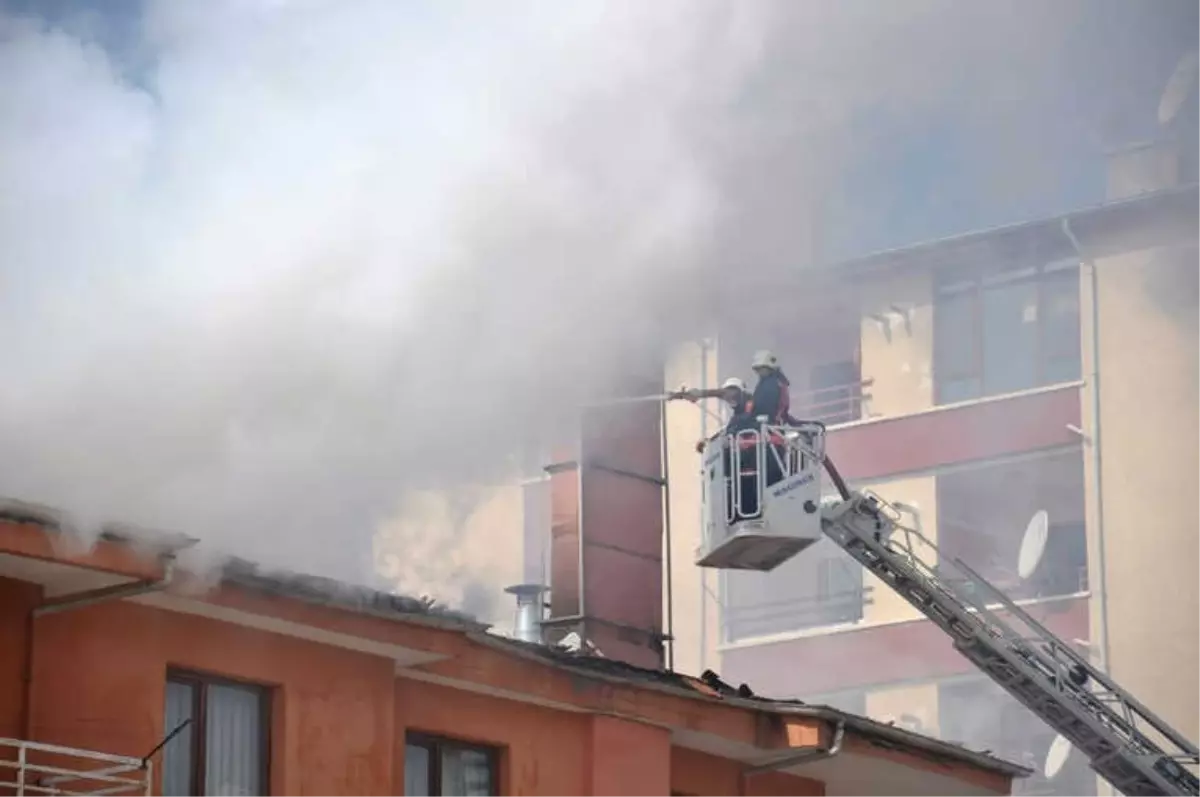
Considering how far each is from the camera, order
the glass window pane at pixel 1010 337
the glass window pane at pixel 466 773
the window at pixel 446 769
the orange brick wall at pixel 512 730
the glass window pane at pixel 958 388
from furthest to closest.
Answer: the glass window pane at pixel 958 388, the glass window pane at pixel 1010 337, the glass window pane at pixel 466 773, the window at pixel 446 769, the orange brick wall at pixel 512 730

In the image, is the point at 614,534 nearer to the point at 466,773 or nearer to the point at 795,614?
the point at 466,773

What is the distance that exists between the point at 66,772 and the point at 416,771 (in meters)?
4.90

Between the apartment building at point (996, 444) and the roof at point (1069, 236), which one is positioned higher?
the roof at point (1069, 236)

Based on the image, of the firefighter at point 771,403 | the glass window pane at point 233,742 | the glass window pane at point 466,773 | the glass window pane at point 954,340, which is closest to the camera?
the glass window pane at point 233,742

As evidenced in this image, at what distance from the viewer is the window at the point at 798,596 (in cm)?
5272

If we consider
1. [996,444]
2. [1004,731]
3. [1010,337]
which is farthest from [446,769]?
[1010,337]

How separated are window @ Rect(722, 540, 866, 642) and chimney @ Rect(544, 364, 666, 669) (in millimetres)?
23622

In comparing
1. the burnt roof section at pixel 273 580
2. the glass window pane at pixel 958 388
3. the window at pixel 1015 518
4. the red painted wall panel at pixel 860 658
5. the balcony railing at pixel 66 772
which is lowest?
the balcony railing at pixel 66 772

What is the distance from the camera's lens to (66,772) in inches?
683

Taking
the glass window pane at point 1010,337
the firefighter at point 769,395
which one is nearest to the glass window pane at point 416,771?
the firefighter at point 769,395

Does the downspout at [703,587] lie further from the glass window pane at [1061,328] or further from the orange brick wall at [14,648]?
the orange brick wall at [14,648]

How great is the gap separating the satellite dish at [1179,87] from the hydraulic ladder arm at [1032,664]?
21.1 meters

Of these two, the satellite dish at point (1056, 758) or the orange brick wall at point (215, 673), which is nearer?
the orange brick wall at point (215, 673)

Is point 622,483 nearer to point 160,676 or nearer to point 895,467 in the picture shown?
point 160,676
